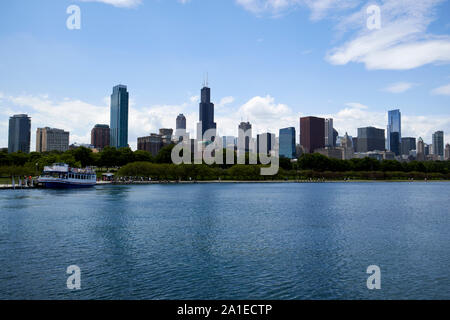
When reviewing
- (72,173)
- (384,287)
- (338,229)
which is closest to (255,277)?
(384,287)

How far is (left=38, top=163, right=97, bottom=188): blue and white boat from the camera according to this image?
Result: 118 metres

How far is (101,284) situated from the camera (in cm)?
2452

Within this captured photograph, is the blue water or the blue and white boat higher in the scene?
the blue and white boat

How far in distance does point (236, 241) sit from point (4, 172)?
392 feet

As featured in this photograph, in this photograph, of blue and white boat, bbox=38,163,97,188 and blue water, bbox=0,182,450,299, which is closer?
blue water, bbox=0,182,450,299

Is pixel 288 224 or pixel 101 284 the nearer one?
pixel 101 284

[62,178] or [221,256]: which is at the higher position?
[62,178]

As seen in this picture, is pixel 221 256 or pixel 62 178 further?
pixel 62 178

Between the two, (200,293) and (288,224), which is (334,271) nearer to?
(200,293)

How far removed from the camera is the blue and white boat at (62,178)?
11850cm

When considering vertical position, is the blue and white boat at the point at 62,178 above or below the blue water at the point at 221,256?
above

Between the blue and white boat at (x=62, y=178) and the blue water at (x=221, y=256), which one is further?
the blue and white boat at (x=62, y=178)

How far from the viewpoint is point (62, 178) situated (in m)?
122
